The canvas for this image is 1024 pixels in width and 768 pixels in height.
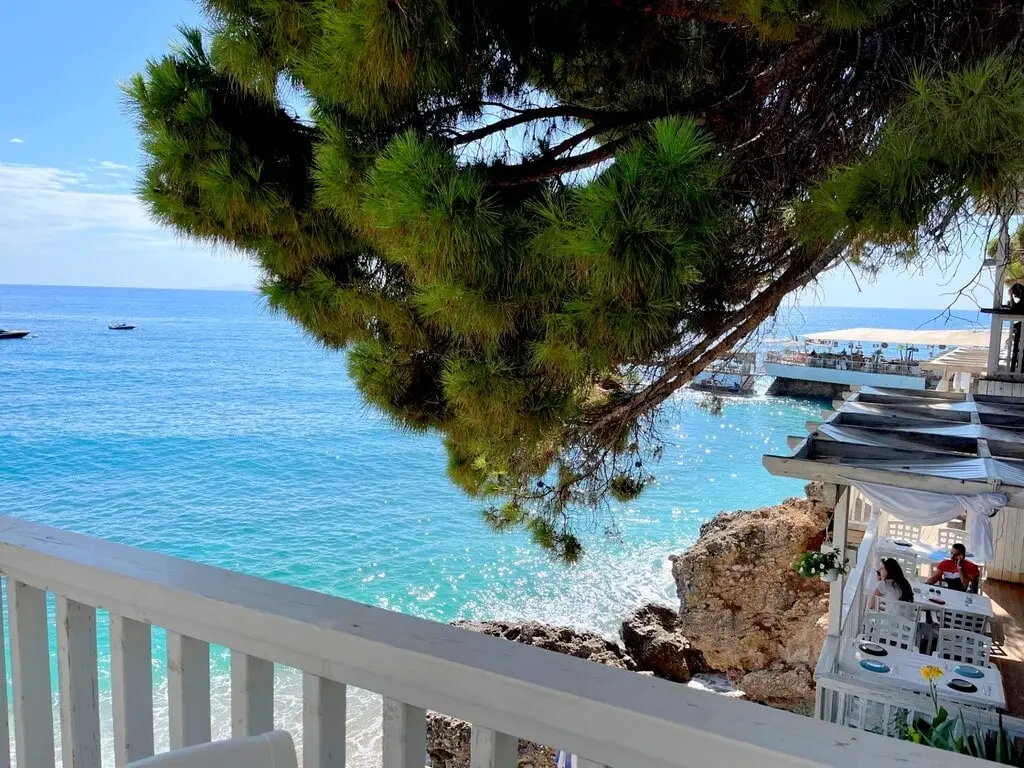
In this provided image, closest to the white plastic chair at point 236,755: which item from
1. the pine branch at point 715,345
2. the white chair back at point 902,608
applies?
the pine branch at point 715,345

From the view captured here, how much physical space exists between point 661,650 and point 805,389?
26.9 meters

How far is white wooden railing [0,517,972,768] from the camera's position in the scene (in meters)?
0.64

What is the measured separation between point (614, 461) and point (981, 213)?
3.01 meters

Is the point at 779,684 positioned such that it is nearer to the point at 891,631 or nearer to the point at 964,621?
the point at 964,621

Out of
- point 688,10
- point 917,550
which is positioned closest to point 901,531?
point 917,550

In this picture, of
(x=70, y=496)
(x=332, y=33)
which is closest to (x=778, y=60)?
(x=332, y=33)

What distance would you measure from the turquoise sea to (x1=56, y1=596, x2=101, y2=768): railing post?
8.51ft

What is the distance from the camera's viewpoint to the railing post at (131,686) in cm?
101

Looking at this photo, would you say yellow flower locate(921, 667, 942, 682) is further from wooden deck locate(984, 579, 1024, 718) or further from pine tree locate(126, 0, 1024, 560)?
pine tree locate(126, 0, 1024, 560)

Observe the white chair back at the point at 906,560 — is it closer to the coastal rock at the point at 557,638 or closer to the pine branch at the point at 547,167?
the coastal rock at the point at 557,638

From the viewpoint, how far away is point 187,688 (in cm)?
96

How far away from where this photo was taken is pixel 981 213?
84.4 inches

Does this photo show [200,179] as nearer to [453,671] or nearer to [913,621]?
[453,671]

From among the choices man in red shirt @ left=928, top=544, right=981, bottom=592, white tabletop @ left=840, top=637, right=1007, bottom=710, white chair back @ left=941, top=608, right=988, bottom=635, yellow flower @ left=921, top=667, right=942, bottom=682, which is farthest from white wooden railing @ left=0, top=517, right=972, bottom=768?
man in red shirt @ left=928, top=544, right=981, bottom=592
